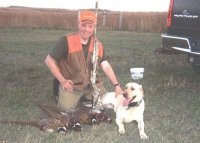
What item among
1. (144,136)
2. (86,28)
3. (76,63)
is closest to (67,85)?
(76,63)

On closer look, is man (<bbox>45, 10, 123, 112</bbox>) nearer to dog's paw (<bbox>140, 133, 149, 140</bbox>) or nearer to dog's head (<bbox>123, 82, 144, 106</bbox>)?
dog's head (<bbox>123, 82, 144, 106</bbox>)

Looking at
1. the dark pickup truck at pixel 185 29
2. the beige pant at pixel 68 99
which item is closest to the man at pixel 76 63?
the beige pant at pixel 68 99

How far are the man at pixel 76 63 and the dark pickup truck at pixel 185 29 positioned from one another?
2252 millimetres

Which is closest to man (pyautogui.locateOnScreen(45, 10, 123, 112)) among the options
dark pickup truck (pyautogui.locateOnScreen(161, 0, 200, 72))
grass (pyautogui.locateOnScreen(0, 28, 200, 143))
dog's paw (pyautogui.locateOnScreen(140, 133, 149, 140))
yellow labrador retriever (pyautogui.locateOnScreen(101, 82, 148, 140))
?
yellow labrador retriever (pyautogui.locateOnScreen(101, 82, 148, 140))

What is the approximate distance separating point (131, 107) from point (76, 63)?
1.04 m

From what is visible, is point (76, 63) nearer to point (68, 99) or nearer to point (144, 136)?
point (68, 99)

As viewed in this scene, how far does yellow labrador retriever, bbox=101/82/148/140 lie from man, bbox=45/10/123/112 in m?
0.21

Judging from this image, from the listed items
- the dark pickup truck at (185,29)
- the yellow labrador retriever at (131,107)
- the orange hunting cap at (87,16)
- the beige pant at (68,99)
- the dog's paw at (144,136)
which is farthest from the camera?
the dark pickup truck at (185,29)

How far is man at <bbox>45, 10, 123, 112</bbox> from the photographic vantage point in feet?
21.0

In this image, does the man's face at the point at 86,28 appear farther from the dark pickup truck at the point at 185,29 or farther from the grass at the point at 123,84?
the dark pickup truck at the point at 185,29

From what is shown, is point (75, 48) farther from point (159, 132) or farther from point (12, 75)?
point (12, 75)

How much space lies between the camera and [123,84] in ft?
30.7

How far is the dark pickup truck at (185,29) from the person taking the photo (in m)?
8.40

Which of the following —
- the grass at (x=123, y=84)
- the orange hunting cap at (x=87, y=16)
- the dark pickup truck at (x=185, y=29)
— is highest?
the orange hunting cap at (x=87, y=16)
